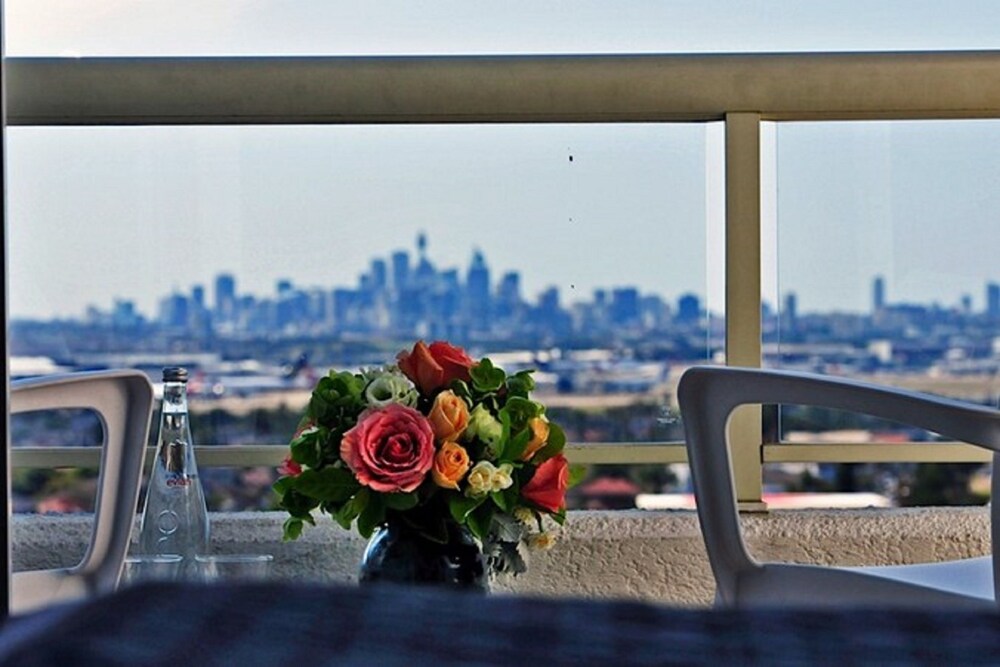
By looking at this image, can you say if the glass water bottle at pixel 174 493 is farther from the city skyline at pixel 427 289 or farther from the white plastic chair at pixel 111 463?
the city skyline at pixel 427 289

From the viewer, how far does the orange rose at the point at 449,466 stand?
5.49 feet

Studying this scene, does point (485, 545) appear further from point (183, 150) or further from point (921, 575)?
point (183, 150)

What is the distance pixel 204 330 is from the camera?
7.77 ft

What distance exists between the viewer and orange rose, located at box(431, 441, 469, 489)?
5.49 feet

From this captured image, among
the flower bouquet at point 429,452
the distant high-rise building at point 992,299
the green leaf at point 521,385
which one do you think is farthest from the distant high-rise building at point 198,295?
the distant high-rise building at point 992,299

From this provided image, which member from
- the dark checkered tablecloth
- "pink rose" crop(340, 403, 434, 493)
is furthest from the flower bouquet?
the dark checkered tablecloth

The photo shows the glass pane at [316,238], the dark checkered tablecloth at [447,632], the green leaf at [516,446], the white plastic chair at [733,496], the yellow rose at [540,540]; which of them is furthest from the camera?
the glass pane at [316,238]

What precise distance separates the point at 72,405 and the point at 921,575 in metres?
0.92

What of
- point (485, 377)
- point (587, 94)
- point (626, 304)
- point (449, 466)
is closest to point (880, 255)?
point (626, 304)

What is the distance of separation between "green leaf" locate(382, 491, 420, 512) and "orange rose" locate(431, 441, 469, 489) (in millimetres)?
34

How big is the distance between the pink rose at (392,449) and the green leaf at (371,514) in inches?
1.0

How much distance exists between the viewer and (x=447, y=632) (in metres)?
0.50

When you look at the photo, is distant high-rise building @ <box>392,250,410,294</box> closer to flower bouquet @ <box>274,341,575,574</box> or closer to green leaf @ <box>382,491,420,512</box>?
flower bouquet @ <box>274,341,575,574</box>

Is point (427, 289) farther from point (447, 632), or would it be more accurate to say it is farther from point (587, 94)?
point (447, 632)
